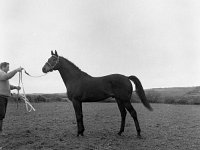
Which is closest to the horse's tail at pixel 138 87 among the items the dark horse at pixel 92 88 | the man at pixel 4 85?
the dark horse at pixel 92 88

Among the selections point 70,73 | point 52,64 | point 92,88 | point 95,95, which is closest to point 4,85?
point 52,64

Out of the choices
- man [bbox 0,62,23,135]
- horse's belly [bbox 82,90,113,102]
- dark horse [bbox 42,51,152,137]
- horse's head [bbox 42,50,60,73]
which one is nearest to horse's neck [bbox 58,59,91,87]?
dark horse [bbox 42,51,152,137]

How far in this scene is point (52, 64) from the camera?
996 centimetres

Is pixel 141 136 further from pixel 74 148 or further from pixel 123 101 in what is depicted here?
pixel 74 148

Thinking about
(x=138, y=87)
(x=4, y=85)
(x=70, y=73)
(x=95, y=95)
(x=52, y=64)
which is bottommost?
(x=95, y=95)

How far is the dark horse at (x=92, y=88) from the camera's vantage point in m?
9.40

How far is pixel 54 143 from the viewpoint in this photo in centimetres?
829

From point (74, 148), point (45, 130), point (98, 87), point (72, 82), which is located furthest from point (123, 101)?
point (45, 130)

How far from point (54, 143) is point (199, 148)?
4088 millimetres

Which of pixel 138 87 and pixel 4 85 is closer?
pixel 4 85

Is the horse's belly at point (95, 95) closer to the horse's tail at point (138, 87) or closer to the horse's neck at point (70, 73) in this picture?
the horse's neck at point (70, 73)

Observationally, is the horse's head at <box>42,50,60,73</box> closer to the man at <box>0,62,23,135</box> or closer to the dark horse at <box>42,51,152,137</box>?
the dark horse at <box>42,51,152,137</box>

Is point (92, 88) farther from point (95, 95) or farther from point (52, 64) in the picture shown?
point (52, 64)

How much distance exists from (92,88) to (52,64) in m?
1.66
